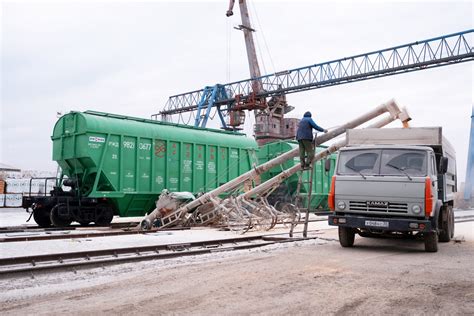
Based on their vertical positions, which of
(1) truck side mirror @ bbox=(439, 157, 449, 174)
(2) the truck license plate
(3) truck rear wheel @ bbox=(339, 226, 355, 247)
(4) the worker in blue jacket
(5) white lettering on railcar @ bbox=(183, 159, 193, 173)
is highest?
(4) the worker in blue jacket

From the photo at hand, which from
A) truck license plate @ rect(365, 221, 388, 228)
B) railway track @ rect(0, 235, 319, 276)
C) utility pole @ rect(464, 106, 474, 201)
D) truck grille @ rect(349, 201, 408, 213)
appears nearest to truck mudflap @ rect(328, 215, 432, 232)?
truck license plate @ rect(365, 221, 388, 228)

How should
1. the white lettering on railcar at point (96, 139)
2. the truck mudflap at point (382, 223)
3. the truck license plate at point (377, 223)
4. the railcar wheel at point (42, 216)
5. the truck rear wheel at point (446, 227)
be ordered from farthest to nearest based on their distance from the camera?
the railcar wheel at point (42, 216)
the white lettering on railcar at point (96, 139)
the truck rear wheel at point (446, 227)
the truck license plate at point (377, 223)
the truck mudflap at point (382, 223)

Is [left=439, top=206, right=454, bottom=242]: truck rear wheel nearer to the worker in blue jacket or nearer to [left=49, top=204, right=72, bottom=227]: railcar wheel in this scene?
the worker in blue jacket

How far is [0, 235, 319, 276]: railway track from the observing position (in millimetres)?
6926

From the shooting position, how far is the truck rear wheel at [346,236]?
9.63 metres

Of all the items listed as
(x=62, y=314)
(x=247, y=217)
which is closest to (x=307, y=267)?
(x=62, y=314)

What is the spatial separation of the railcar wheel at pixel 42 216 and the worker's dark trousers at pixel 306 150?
8.82m

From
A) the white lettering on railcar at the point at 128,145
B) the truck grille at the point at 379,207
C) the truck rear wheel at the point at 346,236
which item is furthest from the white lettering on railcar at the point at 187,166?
the truck grille at the point at 379,207

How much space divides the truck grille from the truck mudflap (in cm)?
16

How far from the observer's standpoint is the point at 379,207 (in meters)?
8.90

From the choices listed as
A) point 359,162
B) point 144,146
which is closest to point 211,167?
point 144,146

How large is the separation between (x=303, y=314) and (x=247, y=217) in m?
9.00

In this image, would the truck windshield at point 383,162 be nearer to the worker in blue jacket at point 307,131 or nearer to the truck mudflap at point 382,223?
the truck mudflap at point 382,223

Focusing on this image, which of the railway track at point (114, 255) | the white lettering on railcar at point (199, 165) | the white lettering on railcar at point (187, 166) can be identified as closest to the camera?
the railway track at point (114, 255)
